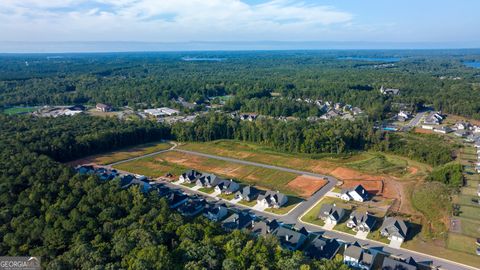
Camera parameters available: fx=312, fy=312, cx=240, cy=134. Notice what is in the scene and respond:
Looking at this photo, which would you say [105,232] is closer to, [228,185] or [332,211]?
[228,185]

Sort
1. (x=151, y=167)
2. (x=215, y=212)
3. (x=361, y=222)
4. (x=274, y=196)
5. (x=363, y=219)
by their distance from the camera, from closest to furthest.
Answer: (x=361, y=222) < (x=363, y=219) < (x=215, y=212) < (x=274, y=196) < (x=151, y=167)

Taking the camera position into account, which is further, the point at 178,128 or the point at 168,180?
the point at 178,128

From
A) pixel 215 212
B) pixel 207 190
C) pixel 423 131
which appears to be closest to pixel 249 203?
pixel 215 212

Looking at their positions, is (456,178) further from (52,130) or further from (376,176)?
(52,130)

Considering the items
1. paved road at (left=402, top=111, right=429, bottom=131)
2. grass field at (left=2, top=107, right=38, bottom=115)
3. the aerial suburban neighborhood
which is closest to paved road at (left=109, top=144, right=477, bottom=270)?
the aerial suburban neighborhood

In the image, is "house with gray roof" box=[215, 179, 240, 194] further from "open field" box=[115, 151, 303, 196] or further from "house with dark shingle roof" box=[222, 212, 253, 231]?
"house with dark shingle roof" box=[222, 212, 253, 231]

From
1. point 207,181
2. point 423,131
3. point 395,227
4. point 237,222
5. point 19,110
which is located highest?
point 19,110

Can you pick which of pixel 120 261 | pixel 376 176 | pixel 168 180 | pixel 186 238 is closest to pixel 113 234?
pixel 120 261
